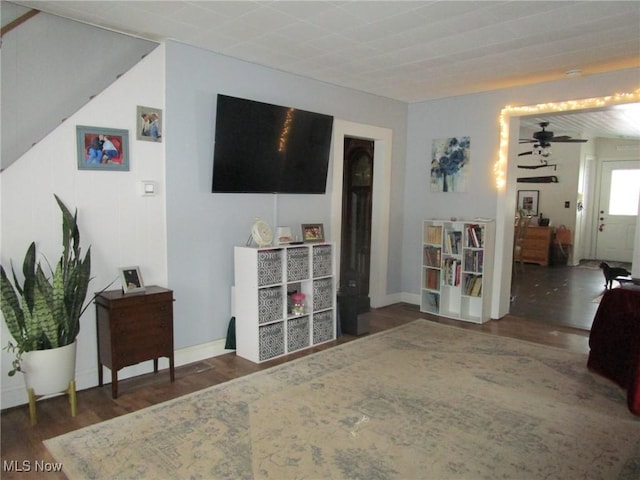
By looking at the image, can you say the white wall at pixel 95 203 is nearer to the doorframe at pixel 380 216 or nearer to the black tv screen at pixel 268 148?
the black tv screen at pixel 268 148

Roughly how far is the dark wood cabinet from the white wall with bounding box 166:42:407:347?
39cm

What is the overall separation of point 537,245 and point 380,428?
7.80 m

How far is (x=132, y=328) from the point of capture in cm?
304

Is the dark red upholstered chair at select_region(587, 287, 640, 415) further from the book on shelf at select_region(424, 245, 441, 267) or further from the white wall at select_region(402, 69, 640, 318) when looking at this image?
the book on shelf at select_region(424, 245, 441, 267)

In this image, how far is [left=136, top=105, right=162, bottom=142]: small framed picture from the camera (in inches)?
131

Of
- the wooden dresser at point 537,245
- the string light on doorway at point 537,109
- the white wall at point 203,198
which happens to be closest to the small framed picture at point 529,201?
the wooden dresser at point 537,245

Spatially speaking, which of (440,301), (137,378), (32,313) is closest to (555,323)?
(440,301)

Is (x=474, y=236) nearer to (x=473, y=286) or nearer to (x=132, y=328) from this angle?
(x=473, y=286)

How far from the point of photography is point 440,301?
516 centimetres

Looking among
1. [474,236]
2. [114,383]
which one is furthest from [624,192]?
[114,383]

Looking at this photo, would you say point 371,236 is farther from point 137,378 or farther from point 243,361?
point 137,378

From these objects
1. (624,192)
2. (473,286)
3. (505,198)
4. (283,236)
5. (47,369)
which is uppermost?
(624,192)
